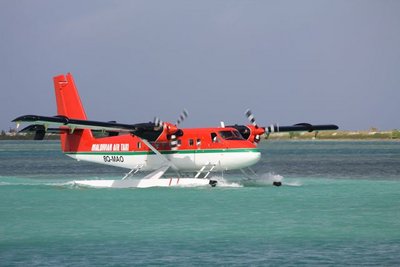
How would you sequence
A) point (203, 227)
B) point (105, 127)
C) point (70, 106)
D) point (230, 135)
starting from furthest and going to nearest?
point (70, 106), point (230, 135), point (105, 127), point (203, 227)

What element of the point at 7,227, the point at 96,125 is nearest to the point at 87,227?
the point at 7,227

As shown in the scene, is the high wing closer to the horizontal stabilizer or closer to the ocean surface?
the ocean surface

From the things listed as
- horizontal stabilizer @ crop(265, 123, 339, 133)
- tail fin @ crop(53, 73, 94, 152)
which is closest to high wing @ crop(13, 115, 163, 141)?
tail fin @ crop(53, 73, 94, 152)

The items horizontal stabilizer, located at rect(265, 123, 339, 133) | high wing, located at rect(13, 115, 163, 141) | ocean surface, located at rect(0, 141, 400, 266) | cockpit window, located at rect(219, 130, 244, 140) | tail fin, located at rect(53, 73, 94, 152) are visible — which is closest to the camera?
ocean surface, located at rect(0, 141, 400, 266)

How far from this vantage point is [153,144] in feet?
105

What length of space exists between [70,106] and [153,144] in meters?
4.49

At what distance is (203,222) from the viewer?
20484 mm

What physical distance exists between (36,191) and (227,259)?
17411 mm

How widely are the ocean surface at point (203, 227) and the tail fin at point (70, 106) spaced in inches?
143

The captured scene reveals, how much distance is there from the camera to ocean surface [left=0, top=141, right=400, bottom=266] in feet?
50.9

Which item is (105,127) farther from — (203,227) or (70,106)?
(203,227)

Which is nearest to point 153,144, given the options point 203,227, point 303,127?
point 303,127

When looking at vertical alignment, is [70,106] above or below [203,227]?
above

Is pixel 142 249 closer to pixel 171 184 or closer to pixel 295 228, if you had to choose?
pixel 295 228
